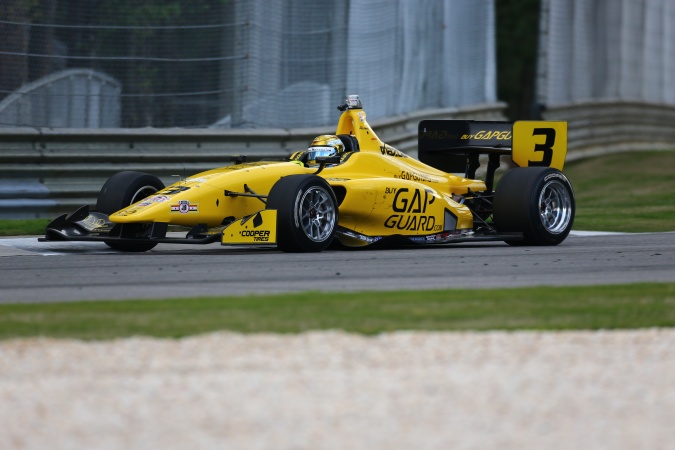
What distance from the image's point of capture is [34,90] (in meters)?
15.3

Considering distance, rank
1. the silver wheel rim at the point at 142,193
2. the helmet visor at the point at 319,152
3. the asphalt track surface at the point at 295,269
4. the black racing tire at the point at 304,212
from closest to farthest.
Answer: the asphalt track surface at the point at 295,269, the black racing tire at the point at 304,212, the silver wheel rim at the point at 142,193, the helmet visor at the point at 319,152

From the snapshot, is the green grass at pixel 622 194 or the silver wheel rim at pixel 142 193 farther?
the green grass at pixel 622 194

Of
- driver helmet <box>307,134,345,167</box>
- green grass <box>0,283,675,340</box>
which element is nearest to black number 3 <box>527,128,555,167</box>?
driver helmet <box>307,134,345,167</box>

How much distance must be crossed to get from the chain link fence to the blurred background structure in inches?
0.7

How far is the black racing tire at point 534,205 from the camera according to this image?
13117 mm

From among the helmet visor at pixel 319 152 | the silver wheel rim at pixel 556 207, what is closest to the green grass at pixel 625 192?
the silver wheel rim at pixel 556 207

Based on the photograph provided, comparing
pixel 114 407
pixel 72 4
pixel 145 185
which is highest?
pixel 72 4

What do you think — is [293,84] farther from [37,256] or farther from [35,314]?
[35,314]

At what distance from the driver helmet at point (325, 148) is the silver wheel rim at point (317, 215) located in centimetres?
83

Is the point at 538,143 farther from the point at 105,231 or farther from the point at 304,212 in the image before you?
the point at 105,231

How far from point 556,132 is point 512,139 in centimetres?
56

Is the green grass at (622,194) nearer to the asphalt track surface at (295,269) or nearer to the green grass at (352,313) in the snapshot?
the asphalt track surface at (295,269)

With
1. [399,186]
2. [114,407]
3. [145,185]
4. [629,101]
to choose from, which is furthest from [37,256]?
[629,101]

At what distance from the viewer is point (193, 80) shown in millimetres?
16500
